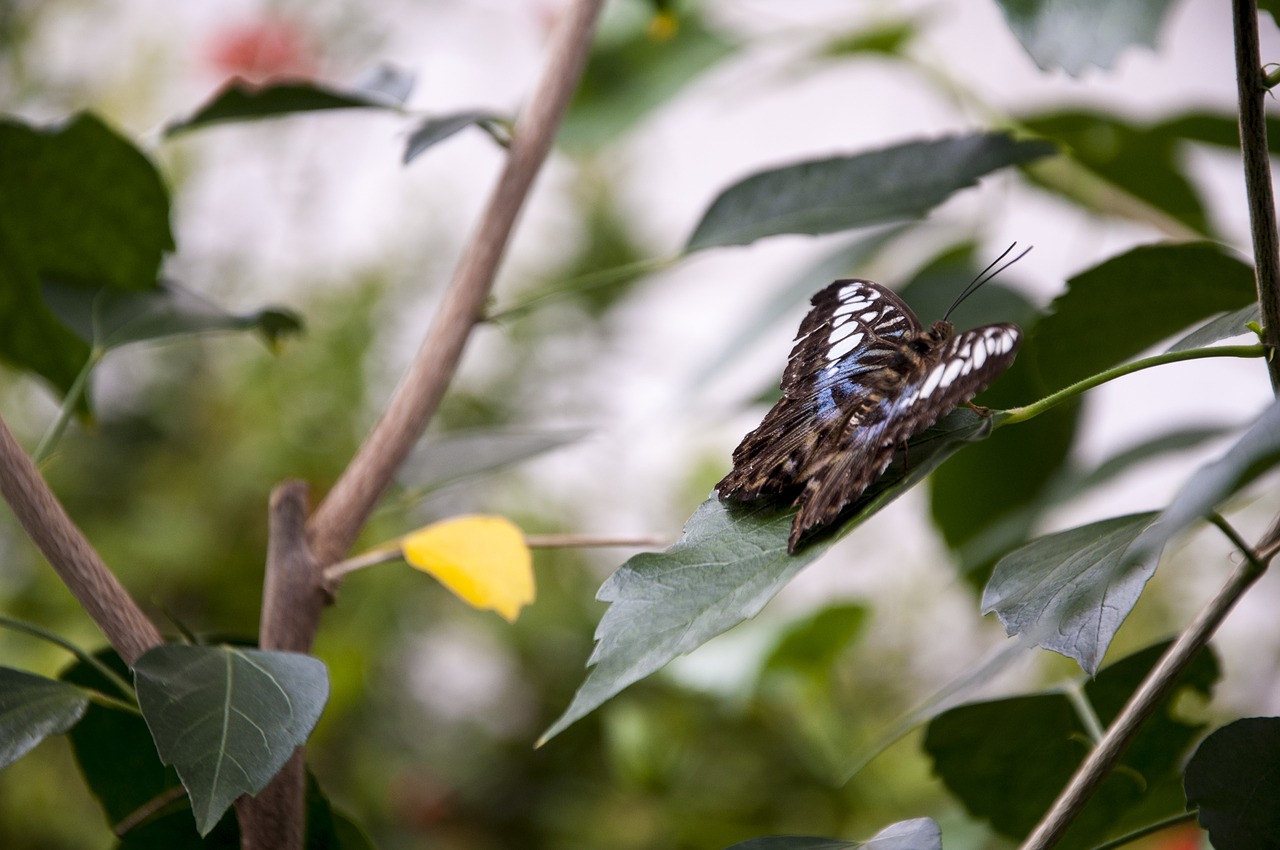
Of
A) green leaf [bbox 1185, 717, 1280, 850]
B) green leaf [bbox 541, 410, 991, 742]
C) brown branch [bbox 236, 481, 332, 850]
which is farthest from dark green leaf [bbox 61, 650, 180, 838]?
green leaf [bbox 1185, 717, 1280, 850]

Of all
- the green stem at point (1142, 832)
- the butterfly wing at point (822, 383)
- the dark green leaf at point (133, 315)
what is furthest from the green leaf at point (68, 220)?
the green stem at point (1142, 832)

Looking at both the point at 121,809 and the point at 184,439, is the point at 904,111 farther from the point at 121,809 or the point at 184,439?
the point at 121,809

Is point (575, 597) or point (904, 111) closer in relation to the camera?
point (575, 597)

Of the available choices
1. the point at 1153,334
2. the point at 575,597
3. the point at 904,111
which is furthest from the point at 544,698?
the point at 904,111

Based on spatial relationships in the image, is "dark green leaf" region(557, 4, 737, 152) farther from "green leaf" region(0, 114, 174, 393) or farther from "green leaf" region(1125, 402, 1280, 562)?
"green leaf" region(1125, 402, 1280, 562)

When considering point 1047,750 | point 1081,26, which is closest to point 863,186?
point 1081,26

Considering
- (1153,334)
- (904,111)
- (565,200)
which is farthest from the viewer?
(904,111)
